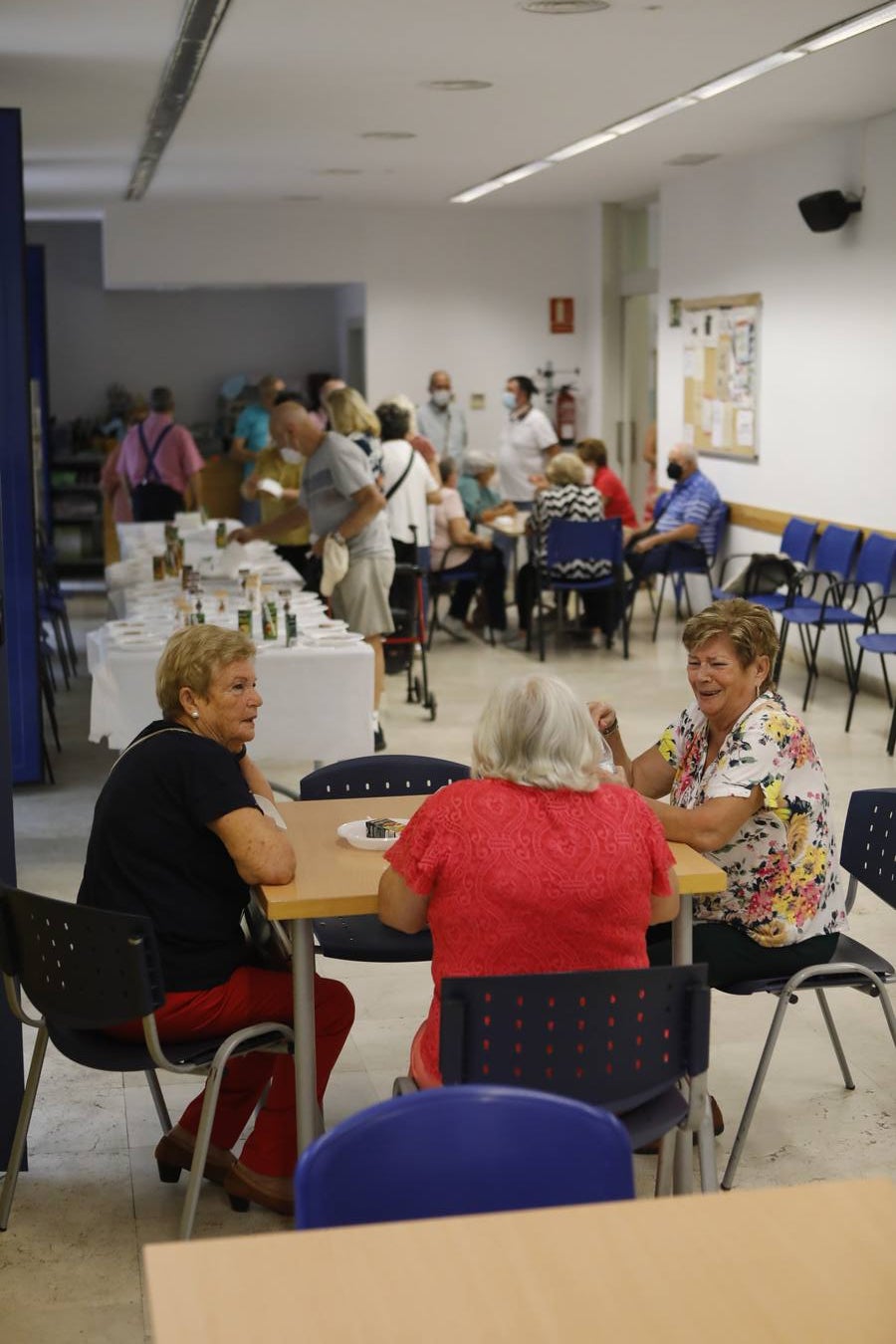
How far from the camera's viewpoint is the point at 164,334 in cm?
1672

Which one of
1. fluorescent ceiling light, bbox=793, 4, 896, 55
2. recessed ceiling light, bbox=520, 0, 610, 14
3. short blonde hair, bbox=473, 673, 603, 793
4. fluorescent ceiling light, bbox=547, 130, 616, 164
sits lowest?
short blonde hair, bbox=473, 673, 603, 793

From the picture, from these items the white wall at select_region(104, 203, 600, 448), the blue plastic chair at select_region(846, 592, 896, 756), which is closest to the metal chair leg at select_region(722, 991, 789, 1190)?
the blue plastic chair at select_region(846, 592, 896, 756)

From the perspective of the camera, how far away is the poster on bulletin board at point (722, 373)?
10930 millimetres

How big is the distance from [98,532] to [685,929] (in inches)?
500

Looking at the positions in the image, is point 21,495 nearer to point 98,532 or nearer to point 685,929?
point 685,929

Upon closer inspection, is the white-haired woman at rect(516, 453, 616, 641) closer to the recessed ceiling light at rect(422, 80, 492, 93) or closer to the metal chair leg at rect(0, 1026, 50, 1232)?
the recessed ceiling light at rect(422, 80, 492, 93)

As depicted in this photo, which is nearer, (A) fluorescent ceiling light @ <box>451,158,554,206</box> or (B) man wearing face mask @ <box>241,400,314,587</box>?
(B) man wearing face mask @ <box>241,400,314,587</box>

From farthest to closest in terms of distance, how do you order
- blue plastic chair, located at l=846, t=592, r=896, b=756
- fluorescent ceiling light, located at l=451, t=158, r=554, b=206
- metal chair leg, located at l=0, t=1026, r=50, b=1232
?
fluorescent ceiling light, located at l=451, t=158, r=554, b=206 → blue plastic chair, located at l=846, t=592, r=896, b=756 → metal chair leg, located at l=0, t=1026, r=50, b=1232

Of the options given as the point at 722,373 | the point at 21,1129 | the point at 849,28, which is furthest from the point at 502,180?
the point at 21,1129

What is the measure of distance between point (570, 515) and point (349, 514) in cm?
293

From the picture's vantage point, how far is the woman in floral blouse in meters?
3.38

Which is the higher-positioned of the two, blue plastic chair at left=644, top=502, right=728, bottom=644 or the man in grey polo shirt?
the man in grey polo shirt

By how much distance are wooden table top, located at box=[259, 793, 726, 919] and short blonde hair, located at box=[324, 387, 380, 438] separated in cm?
425

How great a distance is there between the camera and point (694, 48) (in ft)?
22.0
